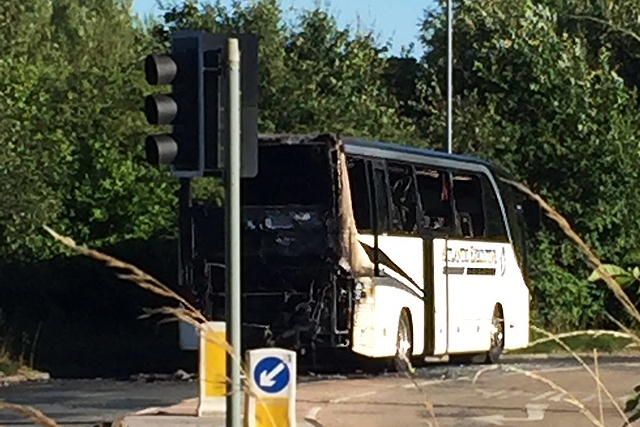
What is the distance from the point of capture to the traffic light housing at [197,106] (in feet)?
26.4

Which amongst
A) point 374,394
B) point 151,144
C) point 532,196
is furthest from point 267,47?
point 532,196

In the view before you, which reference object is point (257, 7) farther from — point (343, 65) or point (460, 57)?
point (460, 57)

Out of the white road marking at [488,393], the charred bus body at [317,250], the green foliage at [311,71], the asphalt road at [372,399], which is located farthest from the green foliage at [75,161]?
the white road marking at [488,393]

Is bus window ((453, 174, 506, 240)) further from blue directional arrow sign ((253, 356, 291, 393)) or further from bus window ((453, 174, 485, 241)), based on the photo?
blue directional arrow sign ((253, 356, 291, 393))

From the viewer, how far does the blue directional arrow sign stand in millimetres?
9844

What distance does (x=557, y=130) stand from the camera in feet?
122

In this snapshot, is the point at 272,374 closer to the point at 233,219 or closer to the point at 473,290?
the point at 233,219

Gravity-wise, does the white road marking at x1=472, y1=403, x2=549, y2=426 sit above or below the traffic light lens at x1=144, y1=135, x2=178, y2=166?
below

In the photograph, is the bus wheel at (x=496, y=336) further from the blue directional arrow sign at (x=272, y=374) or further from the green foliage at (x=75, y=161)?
the blue directional arrow sign at (x=272, y=374)

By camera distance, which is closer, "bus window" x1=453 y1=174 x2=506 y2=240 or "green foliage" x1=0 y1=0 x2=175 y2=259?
"bus window" x1=453 y1=174 x2=506 y2=240

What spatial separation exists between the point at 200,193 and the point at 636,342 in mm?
28404

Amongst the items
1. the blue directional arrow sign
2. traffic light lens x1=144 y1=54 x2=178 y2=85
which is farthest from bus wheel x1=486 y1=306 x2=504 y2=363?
traffic light lens x1=144 y1=54 x2=178 y2=85

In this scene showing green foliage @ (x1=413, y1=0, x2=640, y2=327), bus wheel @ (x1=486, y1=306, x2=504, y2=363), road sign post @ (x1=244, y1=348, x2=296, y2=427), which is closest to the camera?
road sign post @ (x1=244, y1=348, x2=296, y2=427)

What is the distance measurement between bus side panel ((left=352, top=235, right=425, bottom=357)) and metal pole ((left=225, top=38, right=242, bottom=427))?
13.5 metres
